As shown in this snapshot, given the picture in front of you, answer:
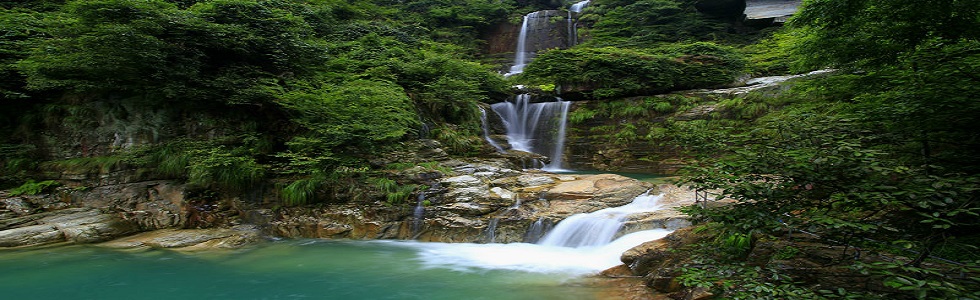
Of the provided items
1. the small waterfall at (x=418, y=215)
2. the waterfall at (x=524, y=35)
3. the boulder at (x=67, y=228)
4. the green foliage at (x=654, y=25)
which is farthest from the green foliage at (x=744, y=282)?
the waterfall at (x=524, y=35)

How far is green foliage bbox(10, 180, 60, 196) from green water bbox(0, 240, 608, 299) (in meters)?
2.23

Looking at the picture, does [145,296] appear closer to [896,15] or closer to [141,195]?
[141,195]

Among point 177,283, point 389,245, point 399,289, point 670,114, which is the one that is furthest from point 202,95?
point 670,114

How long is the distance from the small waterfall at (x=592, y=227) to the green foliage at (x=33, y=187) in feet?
34.9

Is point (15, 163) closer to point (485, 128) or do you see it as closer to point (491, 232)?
point (491, 232)

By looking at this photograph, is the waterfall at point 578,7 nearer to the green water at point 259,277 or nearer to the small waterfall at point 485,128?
the small waterfall at point 485,128

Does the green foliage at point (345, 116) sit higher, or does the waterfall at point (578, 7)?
the waterfall at point (578, 7)

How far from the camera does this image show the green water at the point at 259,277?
584 centimetres

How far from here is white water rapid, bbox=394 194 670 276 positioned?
6.72m

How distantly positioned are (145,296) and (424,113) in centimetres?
849

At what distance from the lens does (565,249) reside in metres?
7.42

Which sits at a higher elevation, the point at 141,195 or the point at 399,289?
the point at 141,195

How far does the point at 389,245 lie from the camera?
8.33 metres

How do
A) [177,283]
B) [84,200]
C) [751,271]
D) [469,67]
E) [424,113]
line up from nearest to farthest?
[751,271], [177,283], [84,200], [424,113], [469,67]
